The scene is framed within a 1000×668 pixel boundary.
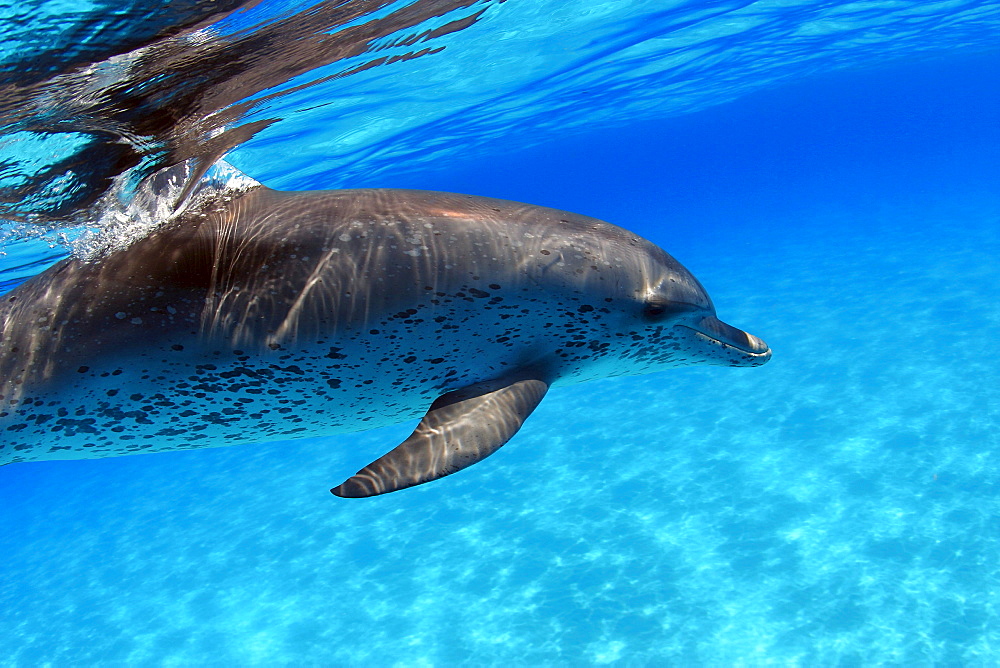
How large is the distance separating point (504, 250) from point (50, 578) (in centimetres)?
1729

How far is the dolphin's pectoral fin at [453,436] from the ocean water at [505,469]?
3.33m

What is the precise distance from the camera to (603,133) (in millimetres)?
48812

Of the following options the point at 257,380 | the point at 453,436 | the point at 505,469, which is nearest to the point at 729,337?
the point at 453,436

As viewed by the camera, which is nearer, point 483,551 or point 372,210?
point 372,210

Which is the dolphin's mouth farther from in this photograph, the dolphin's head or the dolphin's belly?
the dolphin's belly

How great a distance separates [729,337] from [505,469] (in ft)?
35.2

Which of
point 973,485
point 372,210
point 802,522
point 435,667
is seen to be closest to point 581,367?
point 372,210

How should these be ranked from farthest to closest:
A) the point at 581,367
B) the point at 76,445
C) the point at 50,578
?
the point at 50,578
the point at 581,367
the point at 76,445

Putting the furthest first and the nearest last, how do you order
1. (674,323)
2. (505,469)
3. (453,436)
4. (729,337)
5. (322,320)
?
(505,469), (729,337), (674,323), (322,320), (453,436)

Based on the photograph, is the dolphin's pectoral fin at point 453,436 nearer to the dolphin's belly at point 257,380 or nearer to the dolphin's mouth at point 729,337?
the dolphin's belly at point 257,380

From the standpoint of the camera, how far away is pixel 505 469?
15.2m

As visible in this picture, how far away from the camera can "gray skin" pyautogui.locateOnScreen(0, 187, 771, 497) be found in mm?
3793

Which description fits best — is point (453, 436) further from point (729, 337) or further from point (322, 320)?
point (729, 337)

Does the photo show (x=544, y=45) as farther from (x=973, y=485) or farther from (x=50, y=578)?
(x=50, y=578)
